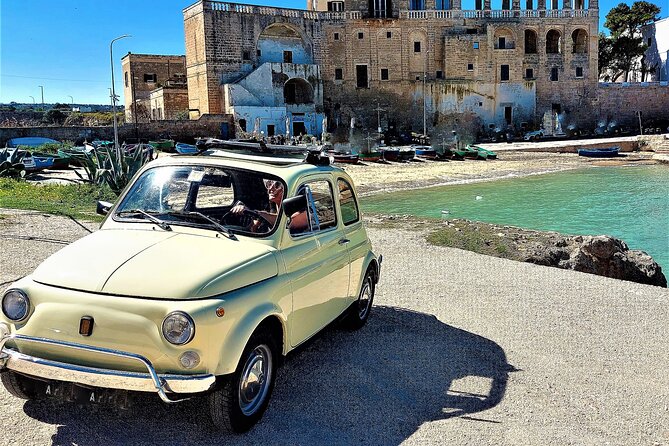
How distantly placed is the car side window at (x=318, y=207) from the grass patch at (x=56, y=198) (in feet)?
29.0

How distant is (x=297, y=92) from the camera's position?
55.3 meters

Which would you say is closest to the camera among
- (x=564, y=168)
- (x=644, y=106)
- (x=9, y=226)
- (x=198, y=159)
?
(x=198, y=159)

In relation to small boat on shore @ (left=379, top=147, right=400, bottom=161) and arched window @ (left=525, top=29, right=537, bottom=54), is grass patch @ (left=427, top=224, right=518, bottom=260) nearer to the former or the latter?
small boat on shore @ (left=379, top=147, right=400, bottom=161)

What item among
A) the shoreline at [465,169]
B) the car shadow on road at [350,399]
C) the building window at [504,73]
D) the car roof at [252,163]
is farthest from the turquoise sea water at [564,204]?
the building window at [504,73]

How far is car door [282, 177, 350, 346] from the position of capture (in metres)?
4.45

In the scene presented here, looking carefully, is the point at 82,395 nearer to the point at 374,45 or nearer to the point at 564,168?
the point at 564,168

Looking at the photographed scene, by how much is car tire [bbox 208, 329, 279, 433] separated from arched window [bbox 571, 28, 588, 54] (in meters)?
64.6

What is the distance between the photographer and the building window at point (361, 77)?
56.9 metres

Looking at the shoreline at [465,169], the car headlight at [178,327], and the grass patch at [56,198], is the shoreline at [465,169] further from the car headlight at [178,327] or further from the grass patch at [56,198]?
the car headlight at [178,327]

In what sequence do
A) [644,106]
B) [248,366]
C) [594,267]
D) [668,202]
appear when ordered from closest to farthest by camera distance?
1. [248,366]
2. [594,267]
3. [668,202]
4. [644,106]

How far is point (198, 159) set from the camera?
4.86m

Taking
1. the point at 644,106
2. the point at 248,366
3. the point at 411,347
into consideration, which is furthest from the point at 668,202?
the point at 644,106

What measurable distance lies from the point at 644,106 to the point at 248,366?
6848cm

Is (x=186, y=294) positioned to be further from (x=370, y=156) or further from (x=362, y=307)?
(x=370, y=156)
